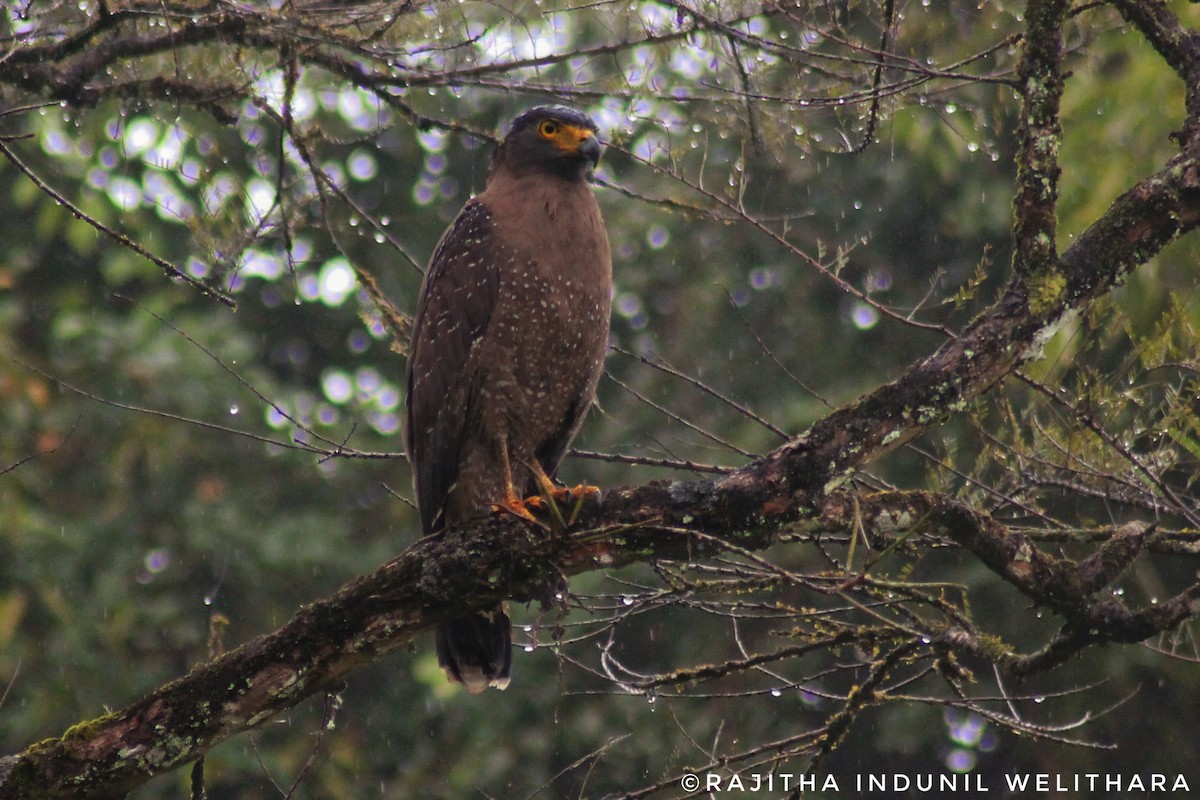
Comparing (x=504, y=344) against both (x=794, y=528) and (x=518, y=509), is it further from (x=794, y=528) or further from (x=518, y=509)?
(x=794, y=528)

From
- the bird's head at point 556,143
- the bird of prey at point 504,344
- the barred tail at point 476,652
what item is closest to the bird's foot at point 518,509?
the bird of prey at point 504,344

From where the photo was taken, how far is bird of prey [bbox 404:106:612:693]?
3.77 meters

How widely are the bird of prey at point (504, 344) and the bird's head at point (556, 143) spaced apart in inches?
0.7

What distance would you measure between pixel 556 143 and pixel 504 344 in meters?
0.77

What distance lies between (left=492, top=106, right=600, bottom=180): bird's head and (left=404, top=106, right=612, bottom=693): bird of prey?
2 cm

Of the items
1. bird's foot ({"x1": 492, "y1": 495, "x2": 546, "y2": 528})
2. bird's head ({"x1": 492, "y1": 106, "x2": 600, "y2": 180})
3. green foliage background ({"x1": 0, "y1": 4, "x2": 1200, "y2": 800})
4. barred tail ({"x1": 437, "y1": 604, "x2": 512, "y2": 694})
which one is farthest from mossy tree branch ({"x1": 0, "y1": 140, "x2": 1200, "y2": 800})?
green foliage background ({"x1": 0, "y1": 4, "x2": 1200, "y2": 800})

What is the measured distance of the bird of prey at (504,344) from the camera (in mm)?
3768

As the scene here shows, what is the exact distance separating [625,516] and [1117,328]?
50.7 inches

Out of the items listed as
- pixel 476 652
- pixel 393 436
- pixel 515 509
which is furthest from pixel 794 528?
pixel 393 436

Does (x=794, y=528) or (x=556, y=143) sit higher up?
(x=556, y=143)

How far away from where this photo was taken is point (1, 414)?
6.06 metres

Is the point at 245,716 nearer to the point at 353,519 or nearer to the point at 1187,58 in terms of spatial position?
the point at 1187,58

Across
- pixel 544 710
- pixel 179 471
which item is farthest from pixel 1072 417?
pixel 179 471

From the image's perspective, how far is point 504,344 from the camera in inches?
148
